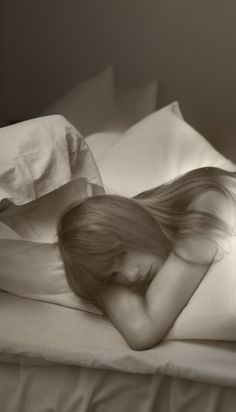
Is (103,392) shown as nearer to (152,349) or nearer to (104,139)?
(152,349)

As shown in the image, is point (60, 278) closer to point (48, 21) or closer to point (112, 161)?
point (112, 161)

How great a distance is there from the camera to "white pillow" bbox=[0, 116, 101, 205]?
3.35 feet

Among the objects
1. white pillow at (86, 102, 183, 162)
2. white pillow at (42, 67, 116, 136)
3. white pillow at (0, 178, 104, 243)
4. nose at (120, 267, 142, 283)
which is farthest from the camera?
white pillow at (42, 67, 116, 136)

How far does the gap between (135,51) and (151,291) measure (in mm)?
887

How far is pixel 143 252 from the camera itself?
1.00m

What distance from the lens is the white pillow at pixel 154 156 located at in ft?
4.43

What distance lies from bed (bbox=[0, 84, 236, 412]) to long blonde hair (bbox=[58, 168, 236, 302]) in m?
0.04

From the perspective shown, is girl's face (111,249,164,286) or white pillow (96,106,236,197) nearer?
girl's face (111,249,164,286)

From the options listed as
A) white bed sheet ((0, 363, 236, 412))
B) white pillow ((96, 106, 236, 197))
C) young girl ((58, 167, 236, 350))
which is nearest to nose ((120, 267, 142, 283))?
young girl ((58, 167, 236, 350))

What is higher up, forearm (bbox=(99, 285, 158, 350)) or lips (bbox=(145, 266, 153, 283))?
lips (bbox=(145, 266, 153, 283))

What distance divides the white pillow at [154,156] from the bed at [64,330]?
207mm

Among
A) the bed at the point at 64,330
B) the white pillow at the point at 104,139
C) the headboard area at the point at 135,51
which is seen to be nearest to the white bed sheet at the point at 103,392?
the bed at the point at 64,330

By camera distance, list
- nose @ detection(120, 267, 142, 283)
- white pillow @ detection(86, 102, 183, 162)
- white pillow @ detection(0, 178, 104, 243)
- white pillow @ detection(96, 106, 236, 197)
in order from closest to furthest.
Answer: nose @ detection(120, 267, 142, 283) < white pillow @ detection(0, 178, 104, 243) < white pillow @ detection(96, 106, 236, 197) < white pillow @ detection(86, 102, 183, 162)

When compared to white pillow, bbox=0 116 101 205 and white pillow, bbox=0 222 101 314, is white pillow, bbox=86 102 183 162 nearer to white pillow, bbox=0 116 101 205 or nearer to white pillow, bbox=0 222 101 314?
white pillow, bbox=0 116 101 205
